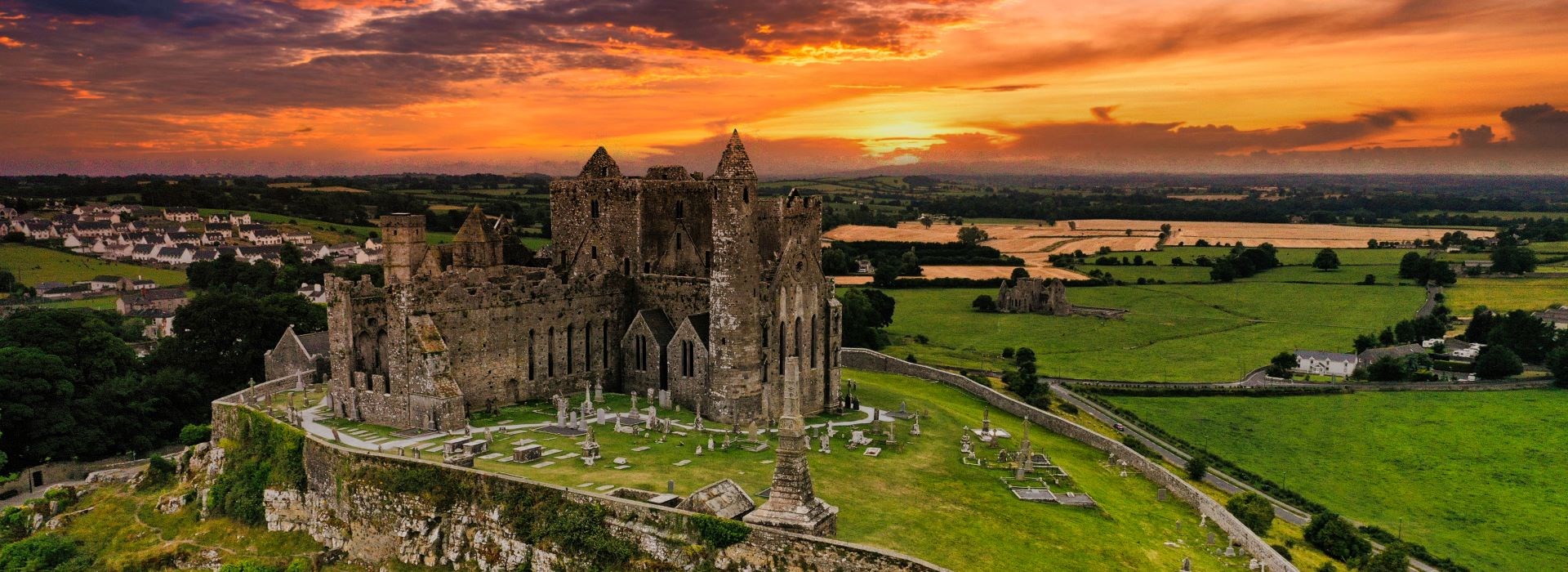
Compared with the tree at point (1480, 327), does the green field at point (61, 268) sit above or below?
above

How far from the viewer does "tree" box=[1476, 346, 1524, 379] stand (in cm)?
8081

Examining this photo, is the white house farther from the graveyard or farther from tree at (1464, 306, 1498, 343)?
the graveyard

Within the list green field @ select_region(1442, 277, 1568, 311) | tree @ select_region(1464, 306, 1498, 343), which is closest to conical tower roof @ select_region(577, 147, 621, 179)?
tree @ select_region(1464, 306, 1498, 343)

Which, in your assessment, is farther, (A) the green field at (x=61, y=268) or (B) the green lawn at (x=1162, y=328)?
(A) the green field at (x=61, y=268)

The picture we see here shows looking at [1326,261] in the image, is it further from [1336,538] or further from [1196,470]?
[1336,538]

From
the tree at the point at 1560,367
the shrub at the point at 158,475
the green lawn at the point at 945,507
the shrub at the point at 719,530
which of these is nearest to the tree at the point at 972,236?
the tree at the point at 1560,367

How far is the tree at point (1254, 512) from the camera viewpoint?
145 ft

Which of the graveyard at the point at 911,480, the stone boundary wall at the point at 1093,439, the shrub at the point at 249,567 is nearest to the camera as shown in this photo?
the graveyard at the point at 911,480

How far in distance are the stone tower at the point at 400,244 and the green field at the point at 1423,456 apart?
4718 centimetres

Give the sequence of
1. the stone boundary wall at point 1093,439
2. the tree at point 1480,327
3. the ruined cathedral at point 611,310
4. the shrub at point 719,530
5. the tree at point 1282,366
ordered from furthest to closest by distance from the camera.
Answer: the tree at point 1480,327
the tree at point 1282,366
the ruined cathedral at point 611,310
the stone boundary wall at point 1093,439
the shrub at point 719,530

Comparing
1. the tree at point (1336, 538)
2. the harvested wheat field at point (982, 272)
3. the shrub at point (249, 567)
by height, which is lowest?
the tree at point (1336, 538)

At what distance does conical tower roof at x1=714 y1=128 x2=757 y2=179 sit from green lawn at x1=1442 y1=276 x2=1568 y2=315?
305 feet

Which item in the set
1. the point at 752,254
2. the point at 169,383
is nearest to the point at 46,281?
the point at 169,383

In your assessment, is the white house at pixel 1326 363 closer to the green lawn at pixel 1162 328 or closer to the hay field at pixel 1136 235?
the green lawn at pixel 1162 328
